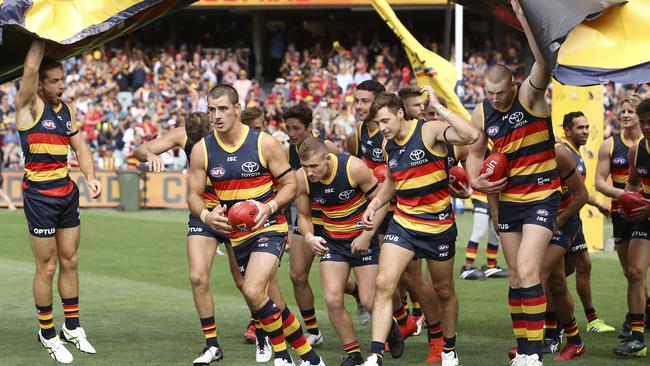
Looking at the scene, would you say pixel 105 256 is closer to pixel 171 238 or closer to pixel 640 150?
pixel 171 238

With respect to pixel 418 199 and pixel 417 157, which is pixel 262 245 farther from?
pixel 417 157

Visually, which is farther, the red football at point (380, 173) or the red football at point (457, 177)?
the red football at point (380, 173)

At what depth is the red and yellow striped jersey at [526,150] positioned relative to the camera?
29.5 ft

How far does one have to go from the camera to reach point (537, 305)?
8.77 meters

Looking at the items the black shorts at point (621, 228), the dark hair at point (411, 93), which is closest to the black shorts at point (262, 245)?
the dark hair at point (411, 93)

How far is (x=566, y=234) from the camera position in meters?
9.71

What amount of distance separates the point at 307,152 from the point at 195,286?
147 centimetres

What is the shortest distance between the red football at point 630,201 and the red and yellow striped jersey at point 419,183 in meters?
1.77

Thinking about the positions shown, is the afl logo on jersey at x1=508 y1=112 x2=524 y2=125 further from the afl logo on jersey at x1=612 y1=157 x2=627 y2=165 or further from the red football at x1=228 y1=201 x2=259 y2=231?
the afl logo on jersey at x1=612 y1=157 x2=627 y2=165

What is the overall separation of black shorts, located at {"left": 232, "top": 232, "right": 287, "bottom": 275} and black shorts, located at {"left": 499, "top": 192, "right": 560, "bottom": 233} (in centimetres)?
179

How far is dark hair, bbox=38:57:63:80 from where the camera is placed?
10.0 m

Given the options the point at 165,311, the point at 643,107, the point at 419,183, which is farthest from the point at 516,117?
the point at 165,311

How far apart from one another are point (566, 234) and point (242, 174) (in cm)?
283

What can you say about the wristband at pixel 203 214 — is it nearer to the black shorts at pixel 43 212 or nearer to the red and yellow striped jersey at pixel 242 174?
the red and yellow striped jersey at pixel 242 174
